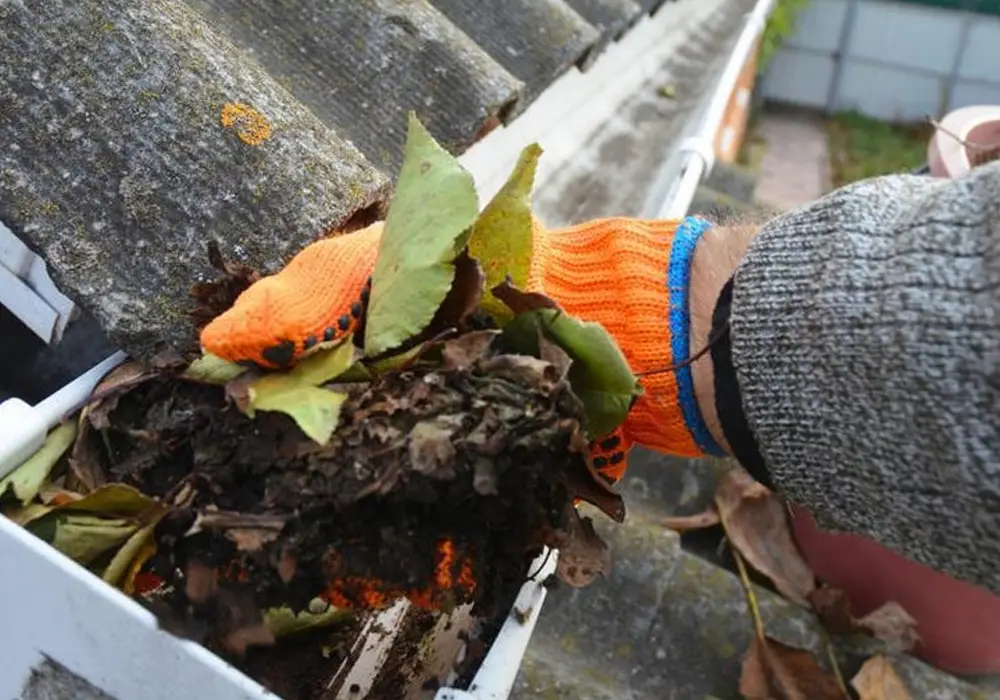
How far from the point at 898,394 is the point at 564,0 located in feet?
4.52

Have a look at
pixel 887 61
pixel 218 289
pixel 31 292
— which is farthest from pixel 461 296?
pixel 887 61

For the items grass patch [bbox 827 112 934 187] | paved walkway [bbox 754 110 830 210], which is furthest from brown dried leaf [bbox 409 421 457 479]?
→ grass patch [bbox 827 112 934 187]

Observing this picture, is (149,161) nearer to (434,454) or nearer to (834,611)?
(434,454)

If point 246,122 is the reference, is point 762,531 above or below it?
below

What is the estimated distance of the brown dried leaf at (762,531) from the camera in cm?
152

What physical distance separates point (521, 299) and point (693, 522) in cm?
90

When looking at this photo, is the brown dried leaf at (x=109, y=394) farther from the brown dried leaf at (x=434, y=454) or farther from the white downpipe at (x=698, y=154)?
the white downpipe at (x=698, y=154)

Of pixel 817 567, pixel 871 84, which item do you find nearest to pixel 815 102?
pixel 871 84

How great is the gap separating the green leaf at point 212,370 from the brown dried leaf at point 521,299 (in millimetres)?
200

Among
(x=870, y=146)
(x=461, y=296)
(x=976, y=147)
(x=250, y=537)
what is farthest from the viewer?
(x=870, y=146)

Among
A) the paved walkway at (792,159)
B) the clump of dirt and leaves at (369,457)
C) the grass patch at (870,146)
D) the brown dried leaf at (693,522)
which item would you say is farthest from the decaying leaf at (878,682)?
the grass patch at (870,146)

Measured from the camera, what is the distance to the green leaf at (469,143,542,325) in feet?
2.68

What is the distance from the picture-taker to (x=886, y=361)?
2.40 feet

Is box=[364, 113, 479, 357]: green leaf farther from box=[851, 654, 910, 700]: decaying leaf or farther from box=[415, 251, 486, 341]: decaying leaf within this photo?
box=[851, 654, 910, 700]: decaying leaf
